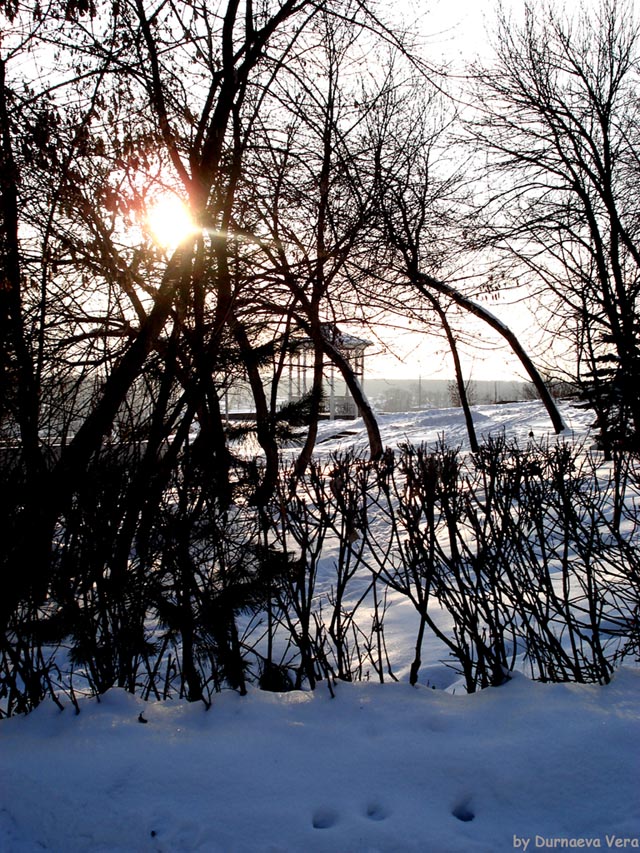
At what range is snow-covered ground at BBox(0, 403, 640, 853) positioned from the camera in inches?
81.4

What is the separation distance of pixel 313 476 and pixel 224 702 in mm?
1209

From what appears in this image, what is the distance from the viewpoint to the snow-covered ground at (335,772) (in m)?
2.07

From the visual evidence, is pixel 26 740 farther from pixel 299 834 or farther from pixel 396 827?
pixel 396 827

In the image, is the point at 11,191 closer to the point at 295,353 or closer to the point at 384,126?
the point at 295,353

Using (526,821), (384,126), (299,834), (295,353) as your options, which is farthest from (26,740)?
(384,126)

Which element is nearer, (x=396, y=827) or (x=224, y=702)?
(x=396, y=827)

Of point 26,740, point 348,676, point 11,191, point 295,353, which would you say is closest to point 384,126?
point 295,353

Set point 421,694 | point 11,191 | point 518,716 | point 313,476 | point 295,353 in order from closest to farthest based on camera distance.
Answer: point 518,716, point 421,694, point 313,476, point 11,191, point 295,353

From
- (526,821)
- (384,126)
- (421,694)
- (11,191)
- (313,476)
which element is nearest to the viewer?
(526,821)

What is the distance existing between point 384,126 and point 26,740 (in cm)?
964

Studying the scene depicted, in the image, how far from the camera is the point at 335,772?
2354 mm

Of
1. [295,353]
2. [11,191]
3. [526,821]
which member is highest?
[11,191]

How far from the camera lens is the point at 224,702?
9.48 ft

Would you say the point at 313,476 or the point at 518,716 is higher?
the point at 313,476
